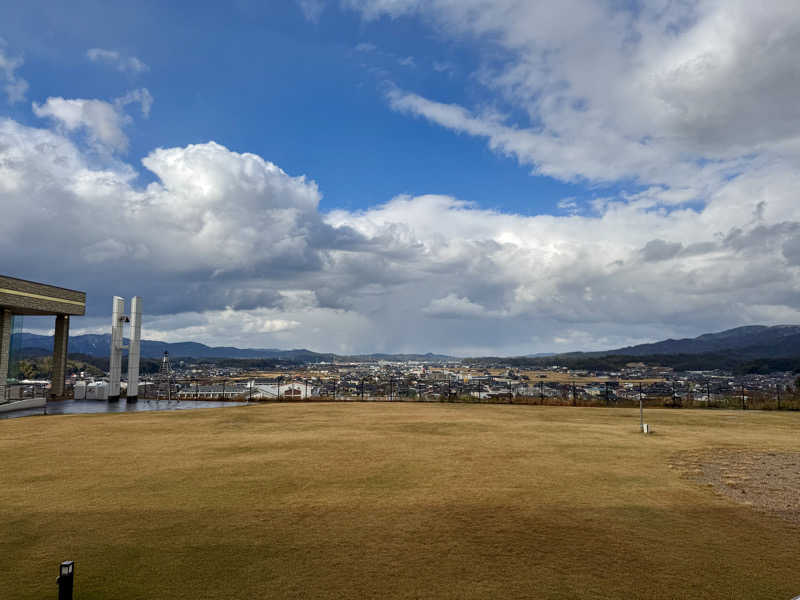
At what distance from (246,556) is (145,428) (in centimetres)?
1467

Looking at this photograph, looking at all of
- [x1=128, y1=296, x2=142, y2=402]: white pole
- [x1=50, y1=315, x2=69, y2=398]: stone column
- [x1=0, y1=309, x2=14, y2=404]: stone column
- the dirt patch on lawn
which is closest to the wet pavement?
[x1=128, y1=296, x2=142, y2=402]: white pole

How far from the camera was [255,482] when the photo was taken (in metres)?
11.2

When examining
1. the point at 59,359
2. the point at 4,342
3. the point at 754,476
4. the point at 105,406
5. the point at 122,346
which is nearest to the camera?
the point at 754,476

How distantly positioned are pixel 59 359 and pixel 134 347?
227 inches

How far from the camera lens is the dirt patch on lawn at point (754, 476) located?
1025 cm

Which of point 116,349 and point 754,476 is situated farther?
point 116,349

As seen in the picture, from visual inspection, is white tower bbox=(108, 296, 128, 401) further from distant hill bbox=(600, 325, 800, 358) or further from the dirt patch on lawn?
distant hill bbox=(600, 325, 800, 358)

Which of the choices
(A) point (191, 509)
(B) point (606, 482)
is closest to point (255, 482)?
(A) point (191, 509)

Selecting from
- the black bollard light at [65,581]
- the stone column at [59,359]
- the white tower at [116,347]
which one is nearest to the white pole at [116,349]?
the white tower at [116,347]

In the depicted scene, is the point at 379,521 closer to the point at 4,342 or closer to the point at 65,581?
the point at 65,581

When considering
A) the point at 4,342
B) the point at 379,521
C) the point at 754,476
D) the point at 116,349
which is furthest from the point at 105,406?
the point at 754,476

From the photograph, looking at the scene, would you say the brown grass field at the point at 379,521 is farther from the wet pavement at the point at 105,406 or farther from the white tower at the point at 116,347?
the white tower at the point at 116,347

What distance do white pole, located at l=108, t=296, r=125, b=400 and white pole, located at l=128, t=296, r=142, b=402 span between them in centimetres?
65

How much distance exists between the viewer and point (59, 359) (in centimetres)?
3278
